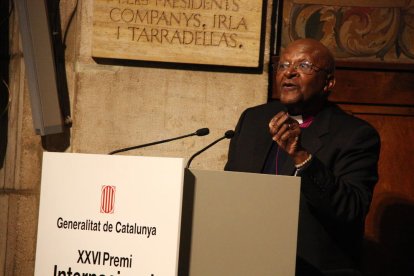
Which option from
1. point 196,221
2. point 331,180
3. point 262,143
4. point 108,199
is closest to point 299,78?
point 262,143

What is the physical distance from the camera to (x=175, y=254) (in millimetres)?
2180

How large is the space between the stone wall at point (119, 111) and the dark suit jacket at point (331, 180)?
1.05 metres

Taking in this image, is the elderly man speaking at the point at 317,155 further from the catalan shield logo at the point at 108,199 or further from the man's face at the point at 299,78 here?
the catalan shield logo at the point at 108,199

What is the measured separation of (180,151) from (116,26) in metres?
0.96

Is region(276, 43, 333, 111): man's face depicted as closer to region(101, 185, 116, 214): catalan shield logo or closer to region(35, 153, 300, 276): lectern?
region(35, 153, 300, 276): lectern

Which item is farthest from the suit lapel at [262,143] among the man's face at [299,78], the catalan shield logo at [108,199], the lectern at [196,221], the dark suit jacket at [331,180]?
the catalan shield logo at [108,199]

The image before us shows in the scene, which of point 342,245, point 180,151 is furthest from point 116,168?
point 180,151

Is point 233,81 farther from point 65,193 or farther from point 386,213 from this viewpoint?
point 65,193

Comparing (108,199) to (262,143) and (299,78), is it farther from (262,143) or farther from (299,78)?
(299,78)

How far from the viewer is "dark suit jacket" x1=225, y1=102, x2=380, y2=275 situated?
280 centimetres

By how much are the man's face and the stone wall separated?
3.69ft

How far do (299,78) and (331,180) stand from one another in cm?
79

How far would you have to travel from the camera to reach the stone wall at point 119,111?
4.59 metres

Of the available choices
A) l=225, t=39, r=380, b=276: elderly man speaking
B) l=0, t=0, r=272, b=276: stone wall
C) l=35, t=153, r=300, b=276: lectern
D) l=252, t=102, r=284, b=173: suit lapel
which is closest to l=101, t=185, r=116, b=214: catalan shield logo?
l=35, t=153, r=300, b=276: lectern
